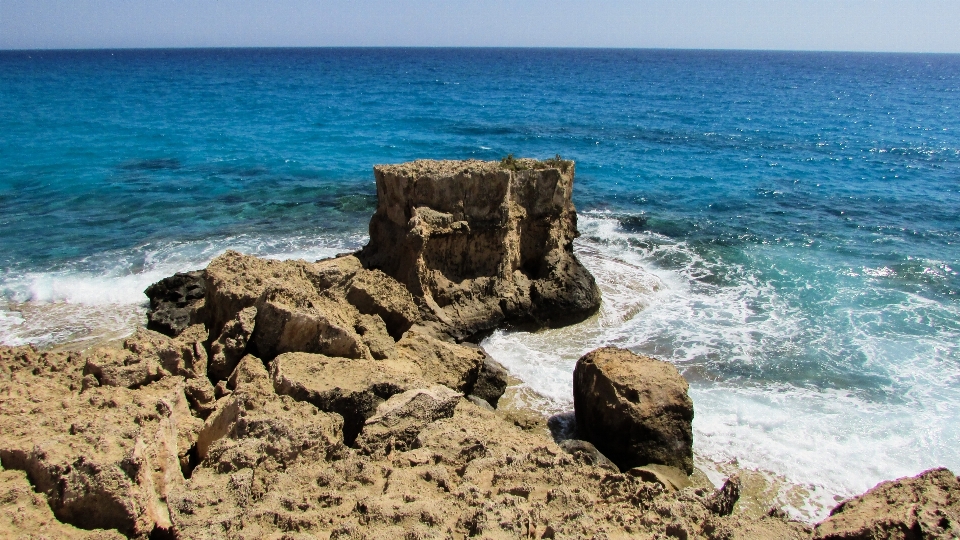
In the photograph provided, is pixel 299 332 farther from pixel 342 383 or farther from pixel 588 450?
pixel 588 450

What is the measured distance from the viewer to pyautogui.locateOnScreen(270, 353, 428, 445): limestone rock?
689 cm

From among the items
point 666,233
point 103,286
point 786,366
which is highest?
point 666,233

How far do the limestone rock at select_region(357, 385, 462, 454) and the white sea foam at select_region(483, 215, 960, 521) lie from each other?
4.10 meters

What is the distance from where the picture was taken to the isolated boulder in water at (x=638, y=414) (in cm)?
903

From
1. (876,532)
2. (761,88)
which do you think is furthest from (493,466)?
(761,88)

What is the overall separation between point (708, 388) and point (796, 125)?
125 ft

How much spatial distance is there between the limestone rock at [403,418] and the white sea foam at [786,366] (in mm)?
4098

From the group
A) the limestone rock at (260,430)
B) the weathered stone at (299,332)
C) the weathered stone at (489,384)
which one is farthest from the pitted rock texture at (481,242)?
the limestone rock at (260,430)

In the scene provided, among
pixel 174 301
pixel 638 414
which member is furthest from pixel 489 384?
pixel 174 301

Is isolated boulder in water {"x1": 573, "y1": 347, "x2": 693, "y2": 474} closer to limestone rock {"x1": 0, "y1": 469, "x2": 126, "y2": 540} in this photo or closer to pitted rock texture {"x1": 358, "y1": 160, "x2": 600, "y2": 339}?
pitted rock texture {"x1": 358, "y1": 160, "x2": 600, "y2": 339}

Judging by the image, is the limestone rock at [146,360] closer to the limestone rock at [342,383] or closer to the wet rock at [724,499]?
the limestone rock at [342,383]

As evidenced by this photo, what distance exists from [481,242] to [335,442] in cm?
709

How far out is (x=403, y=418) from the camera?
6629 mm

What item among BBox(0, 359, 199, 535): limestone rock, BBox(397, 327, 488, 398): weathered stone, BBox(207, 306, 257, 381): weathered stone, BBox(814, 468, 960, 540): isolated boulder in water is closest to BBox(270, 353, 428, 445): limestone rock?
BBox(207, 306, 257, 381): weathered stone
